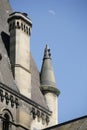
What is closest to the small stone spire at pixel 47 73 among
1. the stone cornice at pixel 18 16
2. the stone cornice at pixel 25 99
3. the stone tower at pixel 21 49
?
the stone tower at pixel 21 49

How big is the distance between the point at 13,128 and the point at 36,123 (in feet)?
9.13

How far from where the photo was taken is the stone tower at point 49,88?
5903 centimetres

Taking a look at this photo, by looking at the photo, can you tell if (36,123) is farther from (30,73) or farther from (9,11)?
(9,11)

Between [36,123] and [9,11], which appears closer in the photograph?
[36,123]

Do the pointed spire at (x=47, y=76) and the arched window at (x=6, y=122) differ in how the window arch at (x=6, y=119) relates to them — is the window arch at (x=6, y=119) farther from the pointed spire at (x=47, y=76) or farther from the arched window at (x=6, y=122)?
the pointed spire at (x=47, y=76)

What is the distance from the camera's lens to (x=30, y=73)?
193ft

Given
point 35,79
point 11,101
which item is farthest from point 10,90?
point 35,79

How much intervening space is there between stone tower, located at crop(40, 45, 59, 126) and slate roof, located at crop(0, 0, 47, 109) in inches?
17.5

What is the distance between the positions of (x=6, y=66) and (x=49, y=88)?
4.26m

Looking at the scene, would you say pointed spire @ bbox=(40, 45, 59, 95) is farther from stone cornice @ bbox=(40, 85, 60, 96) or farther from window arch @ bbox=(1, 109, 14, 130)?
window arch @ bbox=(1, 109, 14, 130)

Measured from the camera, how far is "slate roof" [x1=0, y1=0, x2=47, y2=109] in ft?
184

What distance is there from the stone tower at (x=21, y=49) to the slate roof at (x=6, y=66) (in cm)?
50

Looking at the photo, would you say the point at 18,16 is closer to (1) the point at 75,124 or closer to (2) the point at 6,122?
(2) the point at 6,122

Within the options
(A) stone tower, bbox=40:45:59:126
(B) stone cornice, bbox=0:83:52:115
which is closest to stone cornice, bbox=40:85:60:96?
(A) stone tower, bbox=40:45:59:126
